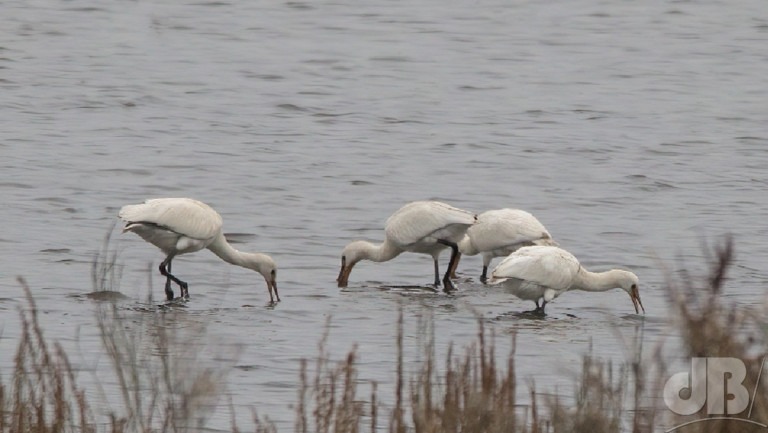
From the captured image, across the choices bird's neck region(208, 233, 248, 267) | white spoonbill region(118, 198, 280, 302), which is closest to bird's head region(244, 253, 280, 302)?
white spoonbill region(118, 198, 280, 302)

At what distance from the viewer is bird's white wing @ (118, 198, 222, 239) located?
11977mm

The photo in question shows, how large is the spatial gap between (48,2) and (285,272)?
18431 millimetres

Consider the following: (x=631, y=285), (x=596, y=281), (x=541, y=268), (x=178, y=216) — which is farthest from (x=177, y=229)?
(x=631, y=285)

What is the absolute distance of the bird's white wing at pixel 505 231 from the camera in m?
13.1

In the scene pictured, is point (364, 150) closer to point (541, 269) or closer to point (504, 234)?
point (504, 234)

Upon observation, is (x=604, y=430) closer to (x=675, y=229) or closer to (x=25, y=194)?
(x=675, y=229)

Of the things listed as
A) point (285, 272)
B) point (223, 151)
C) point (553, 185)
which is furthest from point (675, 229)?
point (223, 151)

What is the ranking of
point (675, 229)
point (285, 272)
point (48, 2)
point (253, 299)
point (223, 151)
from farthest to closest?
1. point (48, 2)
2. point (223, 151)
3. point (675, 229)
4. point (285, 272)
5. point (253, 299)

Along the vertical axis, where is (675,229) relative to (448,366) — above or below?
below

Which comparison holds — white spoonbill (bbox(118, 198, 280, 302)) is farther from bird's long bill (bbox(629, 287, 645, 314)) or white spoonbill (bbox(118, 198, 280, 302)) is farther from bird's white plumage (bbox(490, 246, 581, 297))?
bird's long bill (bbox(629, 287, 645, 314))

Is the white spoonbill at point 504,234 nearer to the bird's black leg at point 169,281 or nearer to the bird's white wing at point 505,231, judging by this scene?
the bird's white wing at point 505,231

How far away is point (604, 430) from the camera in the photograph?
5117mm

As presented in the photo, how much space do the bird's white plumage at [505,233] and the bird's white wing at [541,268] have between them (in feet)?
4.07

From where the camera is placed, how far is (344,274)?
1295 cm
